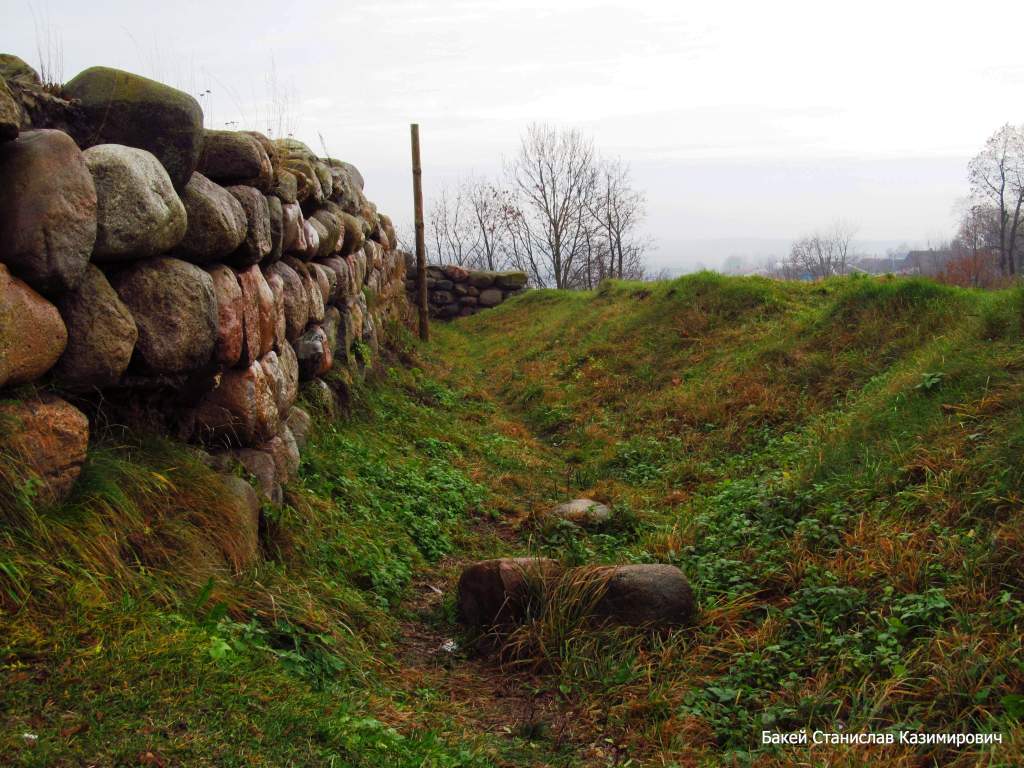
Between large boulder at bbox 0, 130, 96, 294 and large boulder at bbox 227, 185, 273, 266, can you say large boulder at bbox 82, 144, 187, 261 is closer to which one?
large boulder at bbox 0, 130, 96, 294

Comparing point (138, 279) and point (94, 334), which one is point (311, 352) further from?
point (94, 334)

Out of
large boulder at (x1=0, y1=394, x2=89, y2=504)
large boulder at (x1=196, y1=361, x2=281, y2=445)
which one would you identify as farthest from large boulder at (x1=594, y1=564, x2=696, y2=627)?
large boulder at (x1=0, y1=394, x2=89, y2=504)

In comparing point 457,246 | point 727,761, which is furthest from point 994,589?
point 457,246

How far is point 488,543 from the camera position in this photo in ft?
17.1

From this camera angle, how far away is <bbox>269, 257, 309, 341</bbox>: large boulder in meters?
5.20

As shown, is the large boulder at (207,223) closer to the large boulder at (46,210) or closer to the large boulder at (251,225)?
the large boulder at (251,225)

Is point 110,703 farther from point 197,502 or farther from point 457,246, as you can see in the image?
point 457,246

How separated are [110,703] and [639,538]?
3.44 m

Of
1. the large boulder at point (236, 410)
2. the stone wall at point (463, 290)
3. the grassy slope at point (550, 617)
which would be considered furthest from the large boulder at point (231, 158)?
the stone wall at point (463, 290)

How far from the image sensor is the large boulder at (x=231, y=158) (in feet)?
13.6

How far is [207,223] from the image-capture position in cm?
365

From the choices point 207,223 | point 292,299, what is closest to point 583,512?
point 292,299

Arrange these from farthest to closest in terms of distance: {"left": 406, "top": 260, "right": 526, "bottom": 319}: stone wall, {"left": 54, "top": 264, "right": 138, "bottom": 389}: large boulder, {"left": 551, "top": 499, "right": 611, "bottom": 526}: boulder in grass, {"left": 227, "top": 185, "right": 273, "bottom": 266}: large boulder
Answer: {"left": 406, "top": 260, "right": 526, "bottom": 319}: stone wall → {"left": 551, "top": 499, "right": 611, "bottom": 526}: boulder in grass → {"left": 227, "top": 185, "right": 273, "bottom": 266}: large boulder → {"left": 54, "top": 264, "right": 138, "bottom": 389}: large boulder

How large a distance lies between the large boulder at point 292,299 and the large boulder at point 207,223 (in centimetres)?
117
